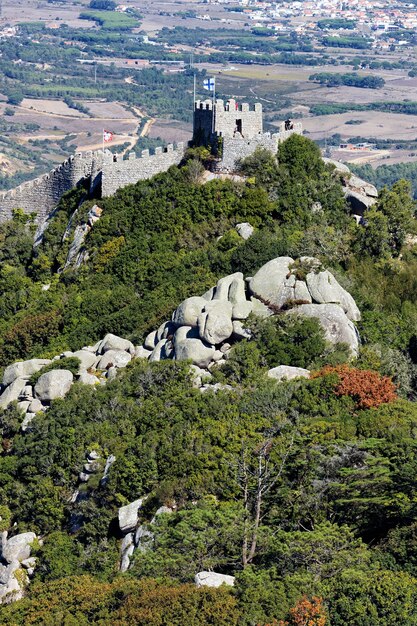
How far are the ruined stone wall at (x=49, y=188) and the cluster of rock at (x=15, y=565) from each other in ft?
70.3

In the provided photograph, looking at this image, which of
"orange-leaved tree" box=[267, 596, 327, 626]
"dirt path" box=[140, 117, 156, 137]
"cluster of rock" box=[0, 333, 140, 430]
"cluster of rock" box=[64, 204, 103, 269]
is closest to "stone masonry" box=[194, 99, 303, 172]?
"cluster of rock" box=[64, 204, 103, 269]

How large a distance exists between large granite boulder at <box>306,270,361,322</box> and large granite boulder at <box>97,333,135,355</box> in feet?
18.3

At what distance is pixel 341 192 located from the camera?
4281 cm

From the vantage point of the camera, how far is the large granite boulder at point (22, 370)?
3566cm

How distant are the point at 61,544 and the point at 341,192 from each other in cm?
1962

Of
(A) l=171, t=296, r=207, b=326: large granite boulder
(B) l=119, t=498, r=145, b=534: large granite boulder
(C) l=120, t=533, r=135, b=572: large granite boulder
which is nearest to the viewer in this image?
(C) l=120, t=533, r=135, b=572: large granite boulder

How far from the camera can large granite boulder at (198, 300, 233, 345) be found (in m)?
32.5

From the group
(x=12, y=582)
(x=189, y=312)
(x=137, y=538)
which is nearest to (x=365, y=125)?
(x=189, y=312)

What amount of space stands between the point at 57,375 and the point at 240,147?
43.1 ft

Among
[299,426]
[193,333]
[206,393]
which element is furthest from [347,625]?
[193,333]

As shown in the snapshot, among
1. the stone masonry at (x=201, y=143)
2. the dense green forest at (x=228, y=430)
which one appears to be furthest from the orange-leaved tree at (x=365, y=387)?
the stone masonry at (x=201, y=143)

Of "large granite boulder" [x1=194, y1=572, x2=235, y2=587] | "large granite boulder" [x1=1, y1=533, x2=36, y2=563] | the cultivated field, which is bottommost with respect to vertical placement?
the cultivated field

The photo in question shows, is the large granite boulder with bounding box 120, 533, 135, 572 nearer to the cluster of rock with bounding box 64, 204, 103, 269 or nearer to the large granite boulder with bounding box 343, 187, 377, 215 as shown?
the cluster of rock with bounding box 64, 204, 103, 269

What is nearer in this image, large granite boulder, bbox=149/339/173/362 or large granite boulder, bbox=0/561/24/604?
large granite boulder, bbox=0/561/24/604
